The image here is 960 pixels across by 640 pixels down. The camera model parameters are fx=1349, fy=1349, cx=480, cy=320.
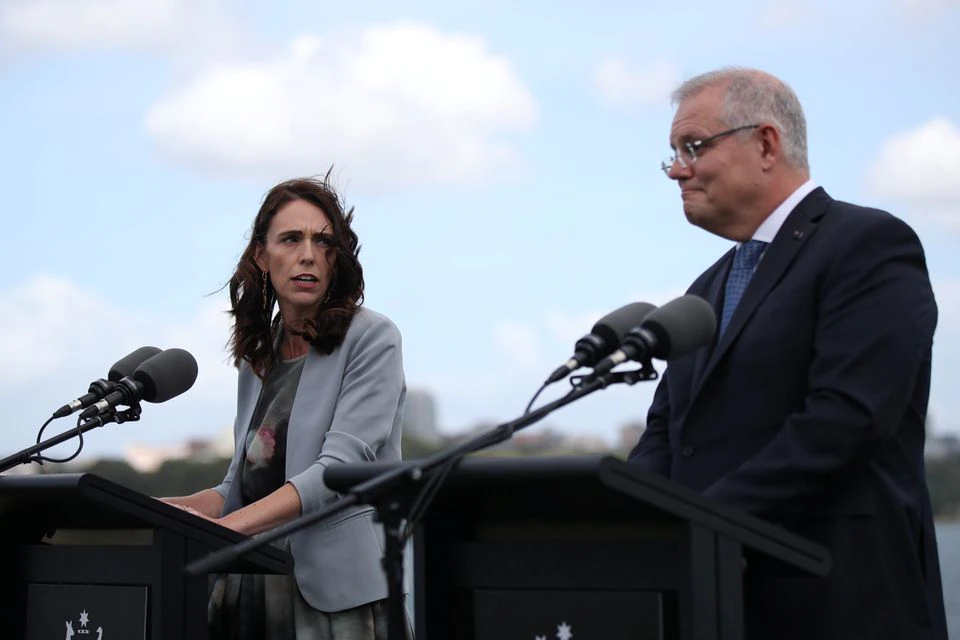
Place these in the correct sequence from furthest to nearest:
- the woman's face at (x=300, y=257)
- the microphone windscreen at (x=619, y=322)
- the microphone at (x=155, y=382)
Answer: the woman's face at (x=300, y=257) → the microphone at (x=155, y=382) → the microphone windscreen at (x=619, y=322)

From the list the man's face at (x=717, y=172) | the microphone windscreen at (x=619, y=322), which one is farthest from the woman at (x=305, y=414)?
the microphone windscreen at (x=619, y=322)

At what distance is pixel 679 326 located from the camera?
291 centimetres

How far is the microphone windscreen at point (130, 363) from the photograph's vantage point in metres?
4.01

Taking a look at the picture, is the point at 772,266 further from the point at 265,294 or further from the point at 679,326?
the point at 265,294

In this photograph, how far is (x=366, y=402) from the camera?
4199 mm

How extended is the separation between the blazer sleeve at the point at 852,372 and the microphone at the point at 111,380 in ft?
5.84

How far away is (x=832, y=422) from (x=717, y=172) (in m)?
0.83

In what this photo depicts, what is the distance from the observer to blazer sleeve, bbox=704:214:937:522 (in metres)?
3.00

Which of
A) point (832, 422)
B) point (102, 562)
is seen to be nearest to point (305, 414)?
point (102, 562)

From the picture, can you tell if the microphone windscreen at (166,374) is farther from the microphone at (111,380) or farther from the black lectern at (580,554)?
the black lectern at (580,554)

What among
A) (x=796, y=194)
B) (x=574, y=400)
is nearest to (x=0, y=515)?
(x=574, y=400)

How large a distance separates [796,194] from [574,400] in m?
1.10

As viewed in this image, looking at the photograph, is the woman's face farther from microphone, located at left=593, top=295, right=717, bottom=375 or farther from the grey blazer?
microphone, located at left=593, top=295, right=717, bottom=375

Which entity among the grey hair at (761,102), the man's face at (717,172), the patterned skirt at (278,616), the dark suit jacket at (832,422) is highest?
the grey hair at (761,102)
